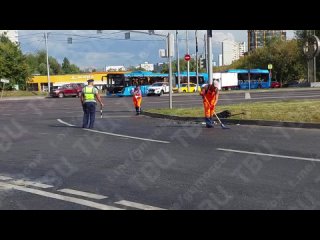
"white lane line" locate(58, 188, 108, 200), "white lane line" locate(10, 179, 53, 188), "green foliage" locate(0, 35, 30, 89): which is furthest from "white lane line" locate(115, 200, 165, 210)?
"green foliage" locate(0, 35, 30, 89)

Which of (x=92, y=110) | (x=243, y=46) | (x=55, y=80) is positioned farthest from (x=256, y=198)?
(x=243, y=46)

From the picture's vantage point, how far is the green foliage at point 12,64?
6769 cm

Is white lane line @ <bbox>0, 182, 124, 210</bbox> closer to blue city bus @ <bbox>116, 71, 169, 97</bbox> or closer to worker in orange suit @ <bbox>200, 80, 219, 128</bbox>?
worker in orange suit @ <bbox>200, 80, 219, 128</bbox>

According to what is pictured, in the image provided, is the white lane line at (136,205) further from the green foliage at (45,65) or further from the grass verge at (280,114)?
the green foliage at (45,65)

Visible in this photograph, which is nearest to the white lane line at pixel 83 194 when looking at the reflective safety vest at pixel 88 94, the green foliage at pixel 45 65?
the reflective safety vest at pixel 88 94

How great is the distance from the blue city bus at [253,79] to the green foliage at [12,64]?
106 feet

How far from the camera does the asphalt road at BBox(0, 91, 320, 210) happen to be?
6.28 m

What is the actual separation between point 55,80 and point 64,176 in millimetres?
89736

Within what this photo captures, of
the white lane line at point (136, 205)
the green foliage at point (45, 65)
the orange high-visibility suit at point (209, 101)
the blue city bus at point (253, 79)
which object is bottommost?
the white lane line at point (136, 205)

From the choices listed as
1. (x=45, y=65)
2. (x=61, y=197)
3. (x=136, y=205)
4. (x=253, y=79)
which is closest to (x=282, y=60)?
(x=253, y=79)

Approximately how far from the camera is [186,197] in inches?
254

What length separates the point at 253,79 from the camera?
7450 centimetres

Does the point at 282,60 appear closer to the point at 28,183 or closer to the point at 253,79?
the point at 253,79

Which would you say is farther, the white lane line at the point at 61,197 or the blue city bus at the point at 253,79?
the blue city bus at the point at 253,79
